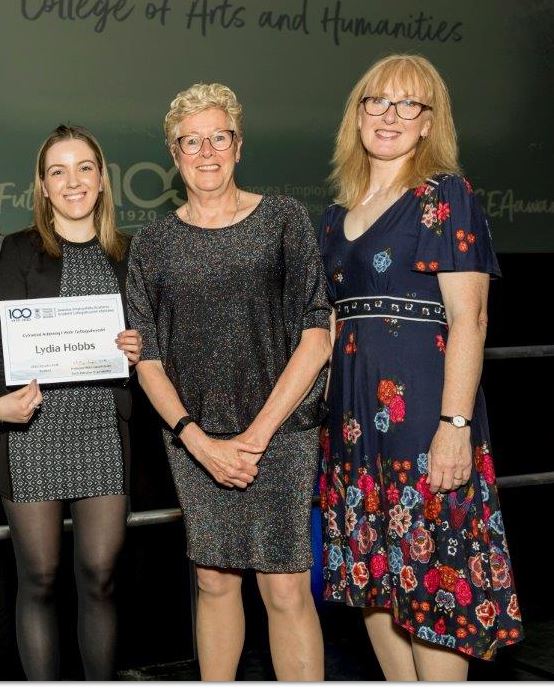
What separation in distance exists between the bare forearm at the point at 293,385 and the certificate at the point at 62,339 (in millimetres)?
358

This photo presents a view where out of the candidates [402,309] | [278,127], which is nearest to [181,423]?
[402,309]

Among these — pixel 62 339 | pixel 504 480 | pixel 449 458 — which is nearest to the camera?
Answer: pixel 449 458

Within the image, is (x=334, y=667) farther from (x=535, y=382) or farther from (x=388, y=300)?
(x=535, y=382)

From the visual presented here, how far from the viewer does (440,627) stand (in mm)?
2229

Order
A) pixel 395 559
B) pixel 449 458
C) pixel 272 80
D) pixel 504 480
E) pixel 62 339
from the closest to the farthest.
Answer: pixel 449 458, pixel 395 559, pixel 62 339, pixel 504 480, pixel 272 80

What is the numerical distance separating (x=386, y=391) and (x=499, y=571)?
457mm

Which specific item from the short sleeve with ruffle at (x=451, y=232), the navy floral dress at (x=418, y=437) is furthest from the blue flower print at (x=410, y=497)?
the short sleeve with ruffle at (x=451, y=232)

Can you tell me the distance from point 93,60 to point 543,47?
7.65 ft

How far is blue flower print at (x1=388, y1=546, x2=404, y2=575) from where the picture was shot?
2262 mm

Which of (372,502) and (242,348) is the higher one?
(242,348)

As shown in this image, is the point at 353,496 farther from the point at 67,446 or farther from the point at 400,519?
the point at 67,446

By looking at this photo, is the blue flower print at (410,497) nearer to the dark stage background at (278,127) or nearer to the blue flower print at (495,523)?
the blue flower print at (495,523)

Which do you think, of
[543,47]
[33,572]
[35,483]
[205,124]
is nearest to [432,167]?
[205,124]

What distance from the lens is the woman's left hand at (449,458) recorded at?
218 cm
